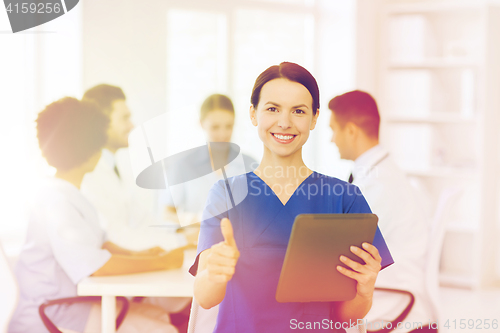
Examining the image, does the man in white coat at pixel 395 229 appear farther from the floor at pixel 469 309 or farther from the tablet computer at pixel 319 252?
the floor at pixel 469 309

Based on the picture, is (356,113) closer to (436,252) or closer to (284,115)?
(436,252)

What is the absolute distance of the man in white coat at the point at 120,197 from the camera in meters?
1.67

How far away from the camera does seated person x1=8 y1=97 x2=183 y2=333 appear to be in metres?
1.45

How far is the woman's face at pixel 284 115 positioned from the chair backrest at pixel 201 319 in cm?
43

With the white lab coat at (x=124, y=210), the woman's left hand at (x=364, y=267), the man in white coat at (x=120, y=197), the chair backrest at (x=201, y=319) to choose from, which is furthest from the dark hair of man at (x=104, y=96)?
the woman's left hand at (x=364, y=267)

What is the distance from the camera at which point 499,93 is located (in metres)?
3.31

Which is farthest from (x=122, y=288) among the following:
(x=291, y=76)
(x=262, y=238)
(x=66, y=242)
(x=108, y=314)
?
(x=291, y=76)

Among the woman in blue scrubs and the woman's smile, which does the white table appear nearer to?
the woman in blue scrubs

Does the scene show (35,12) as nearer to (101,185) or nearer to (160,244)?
(101,185)

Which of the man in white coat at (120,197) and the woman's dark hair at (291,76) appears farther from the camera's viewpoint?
the man in white coat at (120,197)

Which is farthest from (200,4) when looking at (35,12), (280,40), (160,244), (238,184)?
(238,184)

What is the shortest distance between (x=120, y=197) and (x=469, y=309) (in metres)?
2.33

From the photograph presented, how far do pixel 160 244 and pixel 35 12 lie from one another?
1.62 metres
